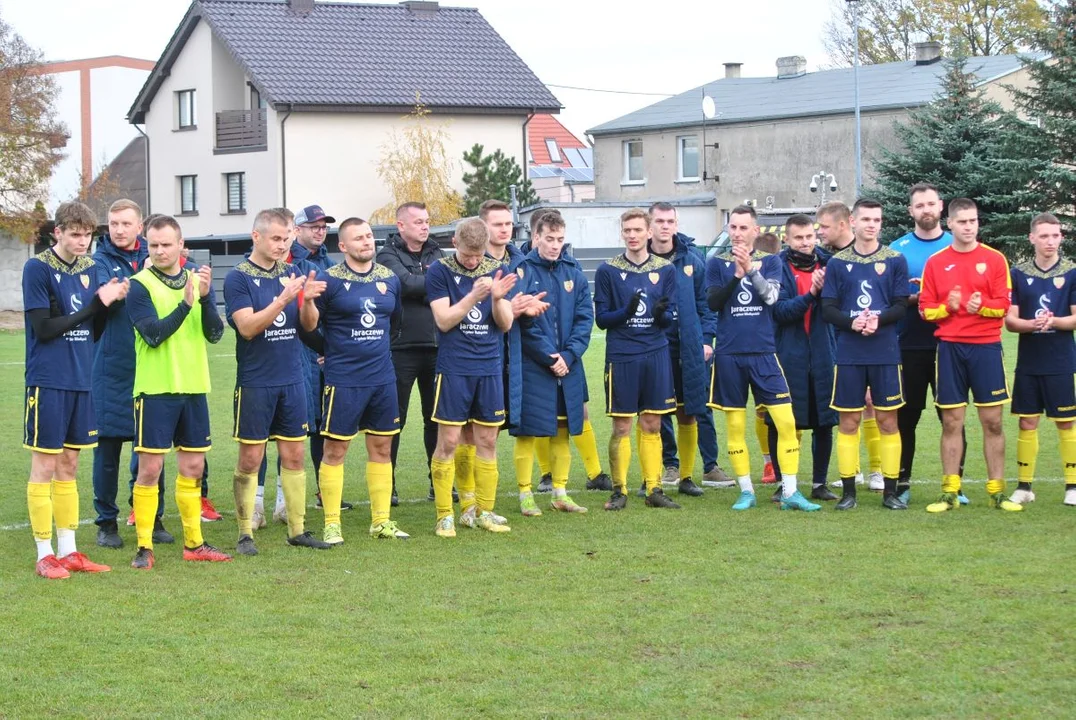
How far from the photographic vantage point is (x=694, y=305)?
32.3 feet

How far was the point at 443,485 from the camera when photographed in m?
8.51

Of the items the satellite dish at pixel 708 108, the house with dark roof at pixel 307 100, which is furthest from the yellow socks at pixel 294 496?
the satellite dish at pixel 708 108

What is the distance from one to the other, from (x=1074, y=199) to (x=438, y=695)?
77.4 feet

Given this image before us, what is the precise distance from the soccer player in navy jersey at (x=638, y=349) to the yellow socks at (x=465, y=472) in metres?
1.03

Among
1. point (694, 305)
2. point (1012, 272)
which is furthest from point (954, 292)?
point (694, 305)

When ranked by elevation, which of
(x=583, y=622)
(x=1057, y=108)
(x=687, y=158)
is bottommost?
(x=583, y=622)

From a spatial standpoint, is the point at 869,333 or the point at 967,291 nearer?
the point at 967,291

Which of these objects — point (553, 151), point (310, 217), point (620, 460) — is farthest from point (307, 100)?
point (553, 151)

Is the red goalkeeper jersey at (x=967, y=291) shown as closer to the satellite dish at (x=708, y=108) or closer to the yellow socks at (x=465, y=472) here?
the yellow socks at (x=465, y=472)

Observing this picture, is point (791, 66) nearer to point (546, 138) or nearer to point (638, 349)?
point (546, 138)

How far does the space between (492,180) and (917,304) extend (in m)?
33.5

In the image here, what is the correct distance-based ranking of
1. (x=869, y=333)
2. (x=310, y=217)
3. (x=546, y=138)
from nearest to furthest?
(x=869, y=333)
(x=310, y=217)
(x=546, y=138)

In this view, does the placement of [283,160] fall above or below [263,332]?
above

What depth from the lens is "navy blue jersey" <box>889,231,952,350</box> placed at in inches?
373
